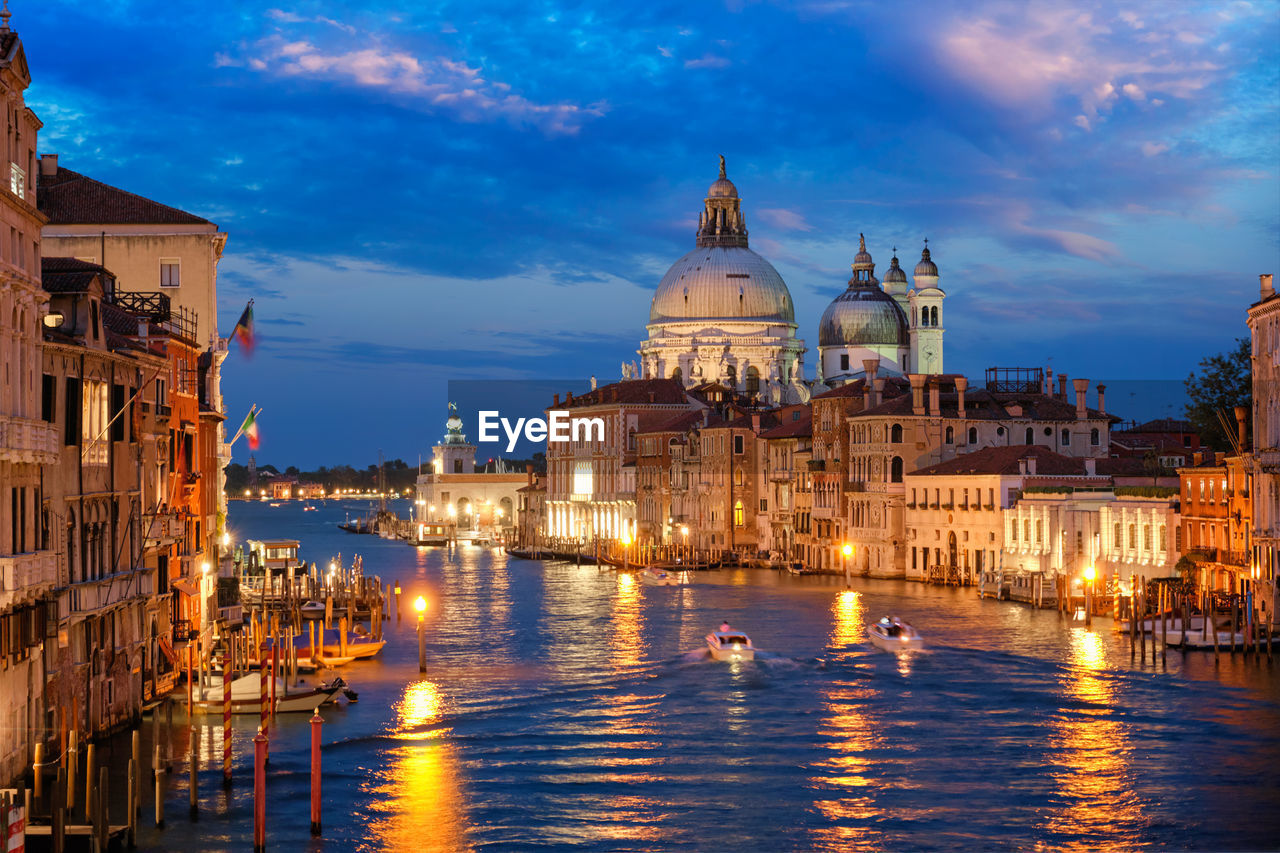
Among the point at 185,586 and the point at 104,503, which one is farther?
the point at 185,586

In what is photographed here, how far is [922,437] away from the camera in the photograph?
70875 mm

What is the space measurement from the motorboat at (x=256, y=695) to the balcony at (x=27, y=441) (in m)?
9.91

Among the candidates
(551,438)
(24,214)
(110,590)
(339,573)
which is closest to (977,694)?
(110,590)

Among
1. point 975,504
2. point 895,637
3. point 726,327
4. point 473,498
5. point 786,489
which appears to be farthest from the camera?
point 473,498

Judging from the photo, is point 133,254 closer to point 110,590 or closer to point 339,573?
point 110,590

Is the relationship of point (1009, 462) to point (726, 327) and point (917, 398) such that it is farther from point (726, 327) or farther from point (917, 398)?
point (726, 327)

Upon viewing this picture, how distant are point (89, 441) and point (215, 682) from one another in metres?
8.02

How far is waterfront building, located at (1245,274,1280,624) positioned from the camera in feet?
136

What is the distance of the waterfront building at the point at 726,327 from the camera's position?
378 ft

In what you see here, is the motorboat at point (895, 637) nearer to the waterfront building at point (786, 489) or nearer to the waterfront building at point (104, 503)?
the waterfront building at point (104, 503)

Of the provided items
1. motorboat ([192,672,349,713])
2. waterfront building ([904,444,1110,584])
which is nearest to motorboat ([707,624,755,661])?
motorboat ([192,672,349,713])

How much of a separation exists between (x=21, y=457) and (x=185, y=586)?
11.5 metres

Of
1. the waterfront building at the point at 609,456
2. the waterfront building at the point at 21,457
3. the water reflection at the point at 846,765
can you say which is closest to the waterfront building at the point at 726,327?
the waterfront building at the point at 609,456

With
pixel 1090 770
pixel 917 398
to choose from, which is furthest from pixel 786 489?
pixel 1090 770
